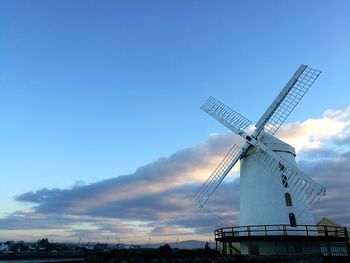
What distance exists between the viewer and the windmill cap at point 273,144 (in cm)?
2810

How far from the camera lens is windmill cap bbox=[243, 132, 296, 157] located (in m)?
28.1

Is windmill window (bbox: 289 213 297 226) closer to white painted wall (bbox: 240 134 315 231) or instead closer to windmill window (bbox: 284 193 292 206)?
white painted wall (bbox: 240 134 315 231)

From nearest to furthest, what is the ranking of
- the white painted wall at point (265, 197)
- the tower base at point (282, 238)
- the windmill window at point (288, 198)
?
the tower base at point (282, 238)
the white painted wall at point (265, 197)
the windmill window at point (288, 198)

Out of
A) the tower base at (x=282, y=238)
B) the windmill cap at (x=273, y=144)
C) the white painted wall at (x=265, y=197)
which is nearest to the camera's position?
the tower base at (x=282, y=238)

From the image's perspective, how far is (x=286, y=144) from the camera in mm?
29078

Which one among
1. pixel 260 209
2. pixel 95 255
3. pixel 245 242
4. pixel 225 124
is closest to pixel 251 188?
pixel 260 209

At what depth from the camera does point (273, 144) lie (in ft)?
92.4

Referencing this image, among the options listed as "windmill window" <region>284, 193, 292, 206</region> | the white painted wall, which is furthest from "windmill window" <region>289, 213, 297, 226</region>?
"windmill window" <region>284, 193, 292, 206</region>

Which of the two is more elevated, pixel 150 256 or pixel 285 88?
pixel 285 88

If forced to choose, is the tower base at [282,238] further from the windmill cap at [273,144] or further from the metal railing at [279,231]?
the windmill cap at [273,144]

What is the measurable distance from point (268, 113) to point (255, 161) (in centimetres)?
441

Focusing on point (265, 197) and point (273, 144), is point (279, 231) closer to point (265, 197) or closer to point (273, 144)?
point (265, 197)

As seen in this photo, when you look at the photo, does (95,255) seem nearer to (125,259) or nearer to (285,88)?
(125,259)

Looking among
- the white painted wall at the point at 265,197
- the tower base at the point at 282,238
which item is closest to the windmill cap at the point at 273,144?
the white painted wall at the point at 265,197
